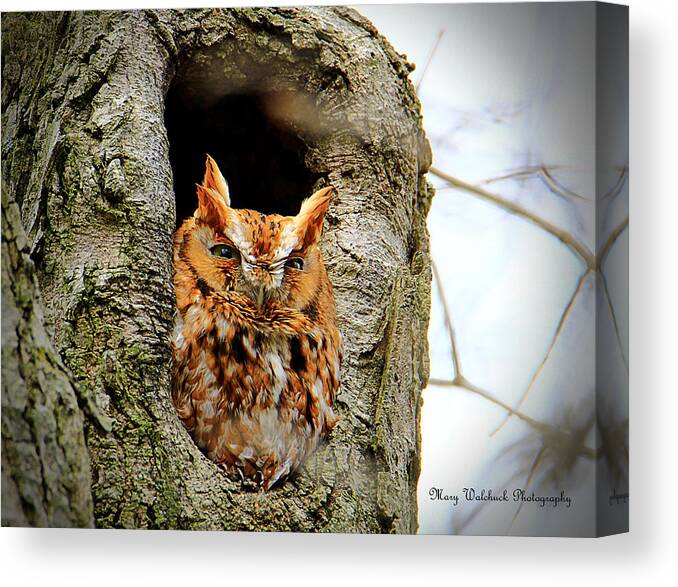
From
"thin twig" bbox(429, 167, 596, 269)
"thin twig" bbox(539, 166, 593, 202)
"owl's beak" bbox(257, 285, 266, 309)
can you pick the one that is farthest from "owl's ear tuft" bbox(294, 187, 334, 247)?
"thin twig" bbox(539, 166, 593, 202)

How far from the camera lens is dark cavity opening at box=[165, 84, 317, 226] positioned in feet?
6.98

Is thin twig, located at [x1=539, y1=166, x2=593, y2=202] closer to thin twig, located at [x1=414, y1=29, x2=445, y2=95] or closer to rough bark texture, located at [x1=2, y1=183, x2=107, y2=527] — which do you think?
thin twig, located at [x1=414, y1=29, x2=445, y2=95]

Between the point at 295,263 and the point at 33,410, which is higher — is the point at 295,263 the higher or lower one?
the higher one

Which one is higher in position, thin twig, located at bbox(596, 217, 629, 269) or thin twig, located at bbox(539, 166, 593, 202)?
thin twig, located at bbox(539, 166, 593, 202)

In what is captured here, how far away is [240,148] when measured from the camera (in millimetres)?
2168

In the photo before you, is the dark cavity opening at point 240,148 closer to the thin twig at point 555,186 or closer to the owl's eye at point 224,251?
the owl's eye at point 224,251

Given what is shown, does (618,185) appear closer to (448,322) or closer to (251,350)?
(448,322)

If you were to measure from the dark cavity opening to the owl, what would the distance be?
0.37ft

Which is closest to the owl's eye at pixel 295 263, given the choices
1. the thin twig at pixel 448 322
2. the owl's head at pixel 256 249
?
the owl's head at pixel 256 249

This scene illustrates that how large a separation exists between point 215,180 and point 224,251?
196mm

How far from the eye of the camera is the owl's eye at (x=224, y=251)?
202 cm

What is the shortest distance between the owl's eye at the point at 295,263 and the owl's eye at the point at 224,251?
4.7 inches

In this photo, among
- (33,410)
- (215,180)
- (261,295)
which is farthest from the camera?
(215,180)

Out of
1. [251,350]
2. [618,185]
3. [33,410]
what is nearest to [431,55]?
[618,185]
